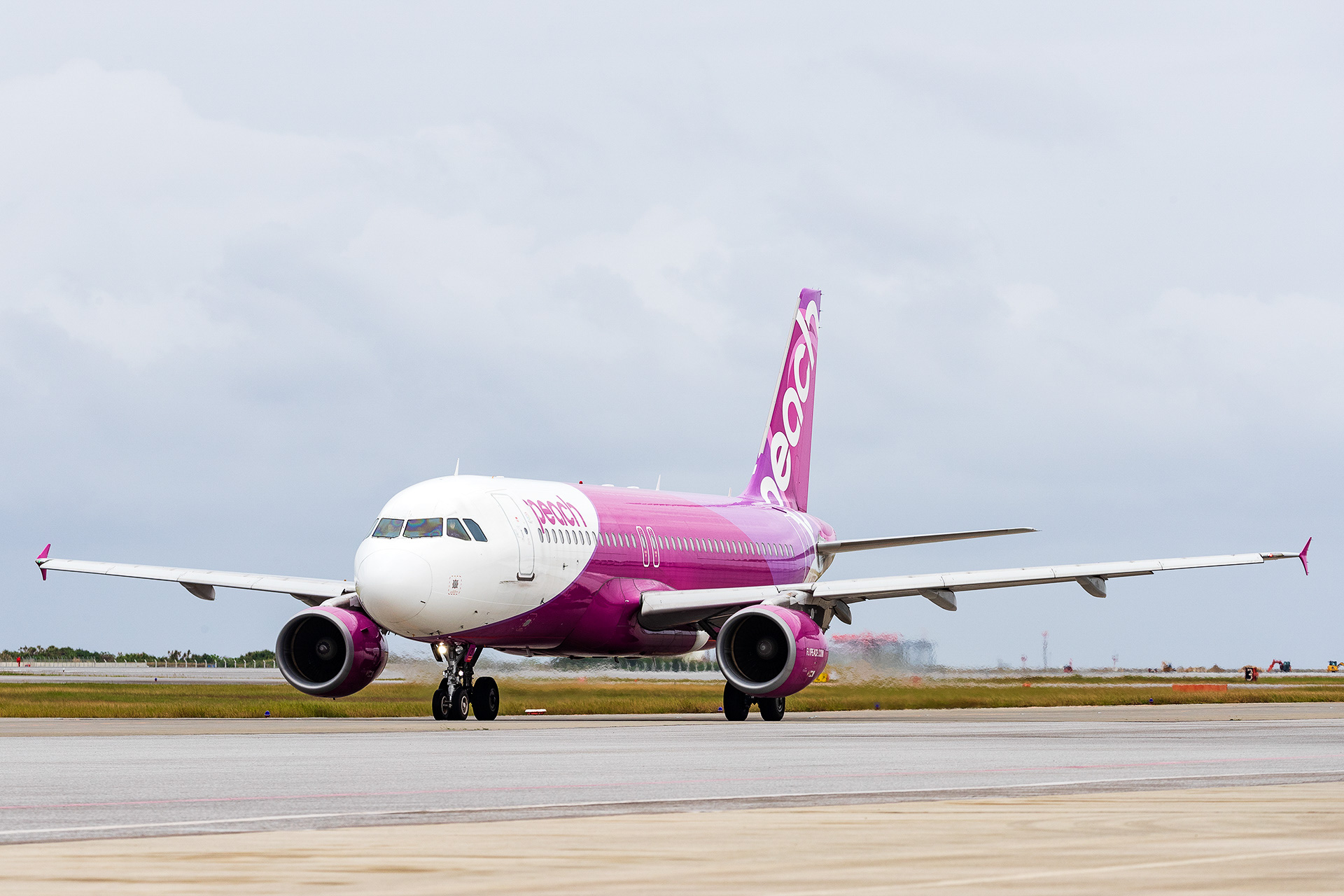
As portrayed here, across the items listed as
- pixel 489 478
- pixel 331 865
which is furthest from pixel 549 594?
pixel 331 865

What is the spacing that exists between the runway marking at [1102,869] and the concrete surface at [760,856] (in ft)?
0.07

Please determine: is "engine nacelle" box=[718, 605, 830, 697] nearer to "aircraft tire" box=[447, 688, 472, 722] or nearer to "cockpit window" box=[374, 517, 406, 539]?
"aircraft tire" box=[447, 688, 472, 722]

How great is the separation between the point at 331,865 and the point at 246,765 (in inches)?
372

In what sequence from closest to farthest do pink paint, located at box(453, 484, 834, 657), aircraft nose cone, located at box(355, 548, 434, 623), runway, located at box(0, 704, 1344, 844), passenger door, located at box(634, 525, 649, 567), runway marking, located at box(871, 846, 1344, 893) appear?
1. runway marking, located at box(871, 846, 1344, 893)
2. runway, located at box(0, 704, 1344, 844)
3. aircraft nose cone, located at box(355, 548, 434, 623)
4. pink paint, located at box(453, 484, 834, 657)
5. passenger door, located at box(634, 525, 649, 567)

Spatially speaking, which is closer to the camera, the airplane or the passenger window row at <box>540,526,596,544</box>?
the airplane

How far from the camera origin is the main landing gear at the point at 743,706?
35062 millimetres

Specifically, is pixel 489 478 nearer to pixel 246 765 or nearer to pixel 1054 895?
pixel 246 765

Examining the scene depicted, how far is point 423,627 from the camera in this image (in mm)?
32219

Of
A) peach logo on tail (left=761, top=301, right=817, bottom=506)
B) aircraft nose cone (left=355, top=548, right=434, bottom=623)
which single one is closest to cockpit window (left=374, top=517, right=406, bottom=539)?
aircraft nose cone (left=355, top=548, right=434, bottom=623)

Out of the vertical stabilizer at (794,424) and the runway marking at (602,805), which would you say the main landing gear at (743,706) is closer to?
the vertical stabilizer at (794,424)

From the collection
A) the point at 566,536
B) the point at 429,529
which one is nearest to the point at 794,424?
the point at 566,536

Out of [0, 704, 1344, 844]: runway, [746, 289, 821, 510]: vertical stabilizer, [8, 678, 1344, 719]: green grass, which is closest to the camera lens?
[0, 704, 1344, 844]: runway

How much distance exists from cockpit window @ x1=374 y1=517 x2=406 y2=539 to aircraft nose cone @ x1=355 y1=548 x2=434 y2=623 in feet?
2.17

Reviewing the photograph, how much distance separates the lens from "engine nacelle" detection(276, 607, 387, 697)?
34781 millimetres
